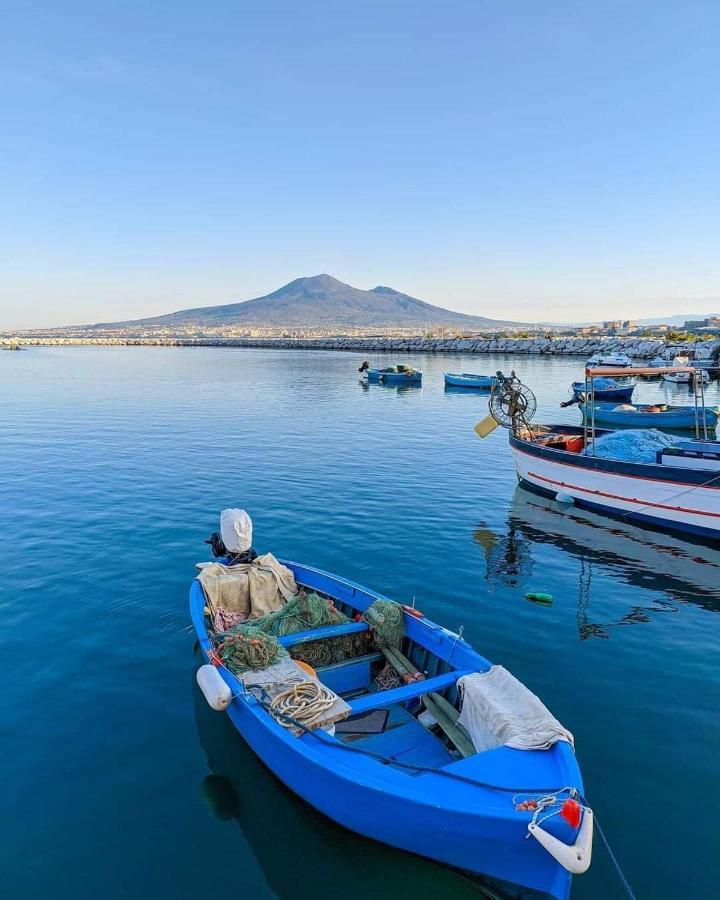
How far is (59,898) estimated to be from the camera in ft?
22.5

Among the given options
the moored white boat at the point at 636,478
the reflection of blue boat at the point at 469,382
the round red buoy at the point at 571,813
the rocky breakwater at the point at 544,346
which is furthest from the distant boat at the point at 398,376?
the round red buoy at the point at 571,813

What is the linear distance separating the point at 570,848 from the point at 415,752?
3.01 m

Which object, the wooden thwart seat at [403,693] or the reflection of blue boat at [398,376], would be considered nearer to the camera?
the wooden thwart seat at [403,693]

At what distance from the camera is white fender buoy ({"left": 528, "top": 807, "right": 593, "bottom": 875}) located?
5613 millimetres

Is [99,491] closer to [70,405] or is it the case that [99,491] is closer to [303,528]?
[303,528]

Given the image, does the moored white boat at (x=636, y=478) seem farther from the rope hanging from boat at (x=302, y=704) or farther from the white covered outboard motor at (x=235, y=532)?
the rope hanging from boat at (x=302, y=704)

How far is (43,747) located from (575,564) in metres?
14.2

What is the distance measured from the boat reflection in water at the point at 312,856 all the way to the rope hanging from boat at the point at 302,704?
125 cm

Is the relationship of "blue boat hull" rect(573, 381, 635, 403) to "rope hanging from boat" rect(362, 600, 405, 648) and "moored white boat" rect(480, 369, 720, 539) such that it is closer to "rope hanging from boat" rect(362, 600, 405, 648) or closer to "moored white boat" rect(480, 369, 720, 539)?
"moored white boat" rect(480, 369, 720, 539)

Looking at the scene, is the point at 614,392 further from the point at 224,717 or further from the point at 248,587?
the point at 224,717

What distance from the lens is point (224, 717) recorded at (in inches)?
396

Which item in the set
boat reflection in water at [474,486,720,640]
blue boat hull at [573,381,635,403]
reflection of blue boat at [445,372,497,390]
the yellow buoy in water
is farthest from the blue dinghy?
reflection of blue boat at [445,372,497,390]

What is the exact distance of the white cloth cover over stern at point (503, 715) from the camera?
709 centimetres

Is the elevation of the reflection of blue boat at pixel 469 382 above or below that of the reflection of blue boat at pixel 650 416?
above
